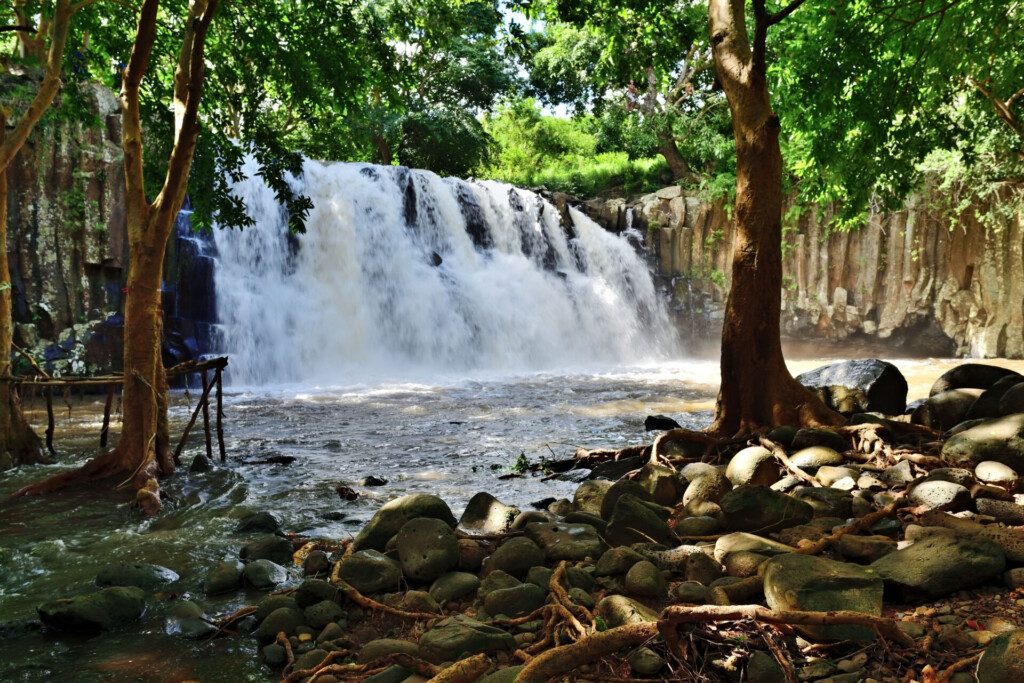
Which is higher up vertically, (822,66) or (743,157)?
(822,66)

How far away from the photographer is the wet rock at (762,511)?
456cm

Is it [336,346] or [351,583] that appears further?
[336,346]

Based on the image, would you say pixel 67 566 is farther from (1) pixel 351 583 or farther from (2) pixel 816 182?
(2) pixel 816 182

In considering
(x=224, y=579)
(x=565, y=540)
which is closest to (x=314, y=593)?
(x=224, y=579)

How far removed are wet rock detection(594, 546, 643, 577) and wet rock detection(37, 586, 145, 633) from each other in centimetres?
250

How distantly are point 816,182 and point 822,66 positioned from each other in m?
3.39

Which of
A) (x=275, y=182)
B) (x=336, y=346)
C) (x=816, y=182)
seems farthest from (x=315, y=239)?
(x=816, y=182)

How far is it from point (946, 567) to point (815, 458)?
2611mm

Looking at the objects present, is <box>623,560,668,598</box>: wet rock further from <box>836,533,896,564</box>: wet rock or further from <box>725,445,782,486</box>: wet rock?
<box>725,445,782,486</box>: wet rock

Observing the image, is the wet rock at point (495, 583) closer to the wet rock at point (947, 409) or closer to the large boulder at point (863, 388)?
the wet rock at point (947, 409)

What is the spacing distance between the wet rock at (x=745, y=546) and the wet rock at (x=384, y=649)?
5.58 feet

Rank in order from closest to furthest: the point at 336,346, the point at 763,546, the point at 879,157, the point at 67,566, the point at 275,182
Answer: the point at 763,546 < the point at 67,566 < the point at 275,182 < the point at 879,157 < the point at 336,346

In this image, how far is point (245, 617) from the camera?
4.01 metres

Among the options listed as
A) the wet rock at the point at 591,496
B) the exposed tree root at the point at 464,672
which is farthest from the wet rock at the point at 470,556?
the exposed tree root at the point at 464,672
